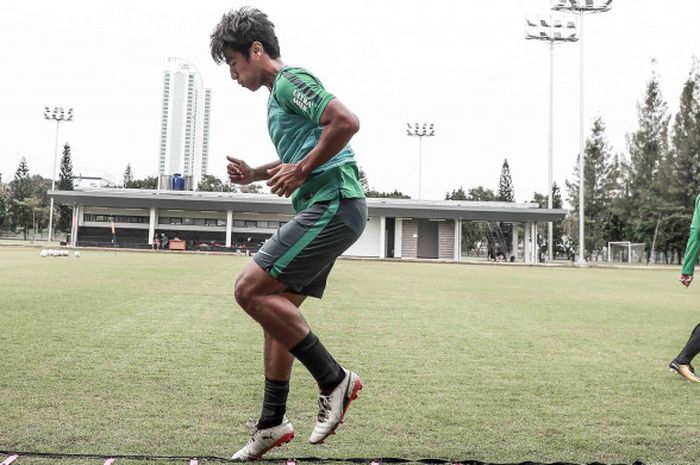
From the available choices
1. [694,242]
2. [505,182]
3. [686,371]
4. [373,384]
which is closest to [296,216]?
[373,384]

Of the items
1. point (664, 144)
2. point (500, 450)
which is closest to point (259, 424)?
point (500, 450)

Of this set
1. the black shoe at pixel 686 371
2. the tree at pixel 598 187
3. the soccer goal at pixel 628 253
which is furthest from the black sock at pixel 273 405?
the tree at pixel 598 187

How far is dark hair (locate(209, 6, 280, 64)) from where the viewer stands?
331 centimetres

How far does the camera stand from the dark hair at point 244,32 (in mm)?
3314

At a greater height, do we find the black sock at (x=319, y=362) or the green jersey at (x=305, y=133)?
the green jersey at (x=305, y=133)

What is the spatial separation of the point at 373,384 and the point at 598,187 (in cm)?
9214

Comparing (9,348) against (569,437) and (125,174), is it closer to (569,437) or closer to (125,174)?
(569,437)

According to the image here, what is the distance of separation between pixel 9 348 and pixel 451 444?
16.4 ft

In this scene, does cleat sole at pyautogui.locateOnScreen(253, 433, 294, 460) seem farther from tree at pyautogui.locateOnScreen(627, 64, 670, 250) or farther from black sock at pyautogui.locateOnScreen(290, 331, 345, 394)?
tree at pyautogui.locateOnScreen(627, 64, 670, 250)

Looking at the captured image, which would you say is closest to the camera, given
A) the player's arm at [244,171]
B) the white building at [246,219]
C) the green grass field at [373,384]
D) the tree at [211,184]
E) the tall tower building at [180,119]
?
the green grass field at [373,384]

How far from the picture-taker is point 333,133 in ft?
9.89

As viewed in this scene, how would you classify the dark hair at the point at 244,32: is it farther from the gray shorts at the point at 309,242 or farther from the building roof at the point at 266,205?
the building roof at the point at 266,205

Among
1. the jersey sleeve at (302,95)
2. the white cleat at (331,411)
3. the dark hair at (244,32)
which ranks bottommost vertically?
the white cleat at (331,411)

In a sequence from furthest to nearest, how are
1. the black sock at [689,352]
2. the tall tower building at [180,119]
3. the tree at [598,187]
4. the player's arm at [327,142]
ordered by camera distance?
the tree at [598,187] < the tall tower building at [180,119] < the black sock at [689,352] < the player's arm at [327,142]
